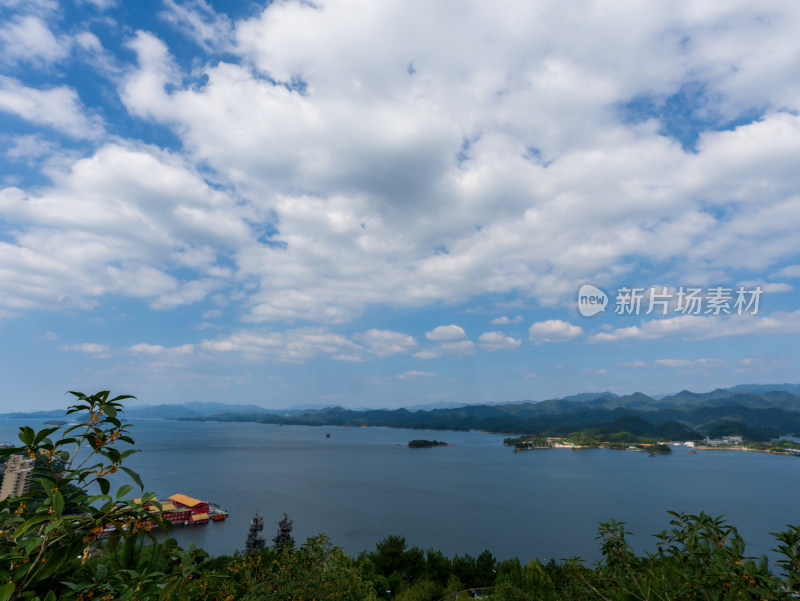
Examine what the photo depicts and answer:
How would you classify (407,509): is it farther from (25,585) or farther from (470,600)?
(25,585)

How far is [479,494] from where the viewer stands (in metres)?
68.0

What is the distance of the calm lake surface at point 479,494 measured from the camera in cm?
4644

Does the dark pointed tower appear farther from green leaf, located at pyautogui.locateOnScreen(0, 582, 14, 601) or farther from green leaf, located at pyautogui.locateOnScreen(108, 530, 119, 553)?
green leaf, located at pyautogui.locateOnScreen(0, 582, 14, 601)

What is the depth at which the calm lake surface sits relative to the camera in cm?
4644

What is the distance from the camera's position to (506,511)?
2242 inches

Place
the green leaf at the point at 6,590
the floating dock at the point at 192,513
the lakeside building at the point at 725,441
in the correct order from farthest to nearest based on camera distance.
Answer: the lakeside building at the point at 725,441, the floating dock at the point at 192,513, the green leaf at the point at 6,590

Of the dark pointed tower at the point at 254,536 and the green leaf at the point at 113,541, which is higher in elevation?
the green leaf at the point at 113,541

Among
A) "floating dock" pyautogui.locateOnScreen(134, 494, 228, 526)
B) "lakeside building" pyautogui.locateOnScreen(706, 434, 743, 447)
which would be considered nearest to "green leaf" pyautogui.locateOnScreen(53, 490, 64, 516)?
"floating dock" pyautogui.locateOnScreen(134, 494, 228, 526)

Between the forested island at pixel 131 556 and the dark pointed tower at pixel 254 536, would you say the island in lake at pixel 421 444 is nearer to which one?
the dark pointed tower at pixel 254 536

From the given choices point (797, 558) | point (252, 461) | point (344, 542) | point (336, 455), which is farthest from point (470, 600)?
point (336, 455)

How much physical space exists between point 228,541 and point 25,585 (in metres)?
53.6

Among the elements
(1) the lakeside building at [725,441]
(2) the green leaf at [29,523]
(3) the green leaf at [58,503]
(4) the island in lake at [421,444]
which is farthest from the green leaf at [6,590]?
(1) the lakeside building at [725,441]

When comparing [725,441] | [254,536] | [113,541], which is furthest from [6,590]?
[725,441]

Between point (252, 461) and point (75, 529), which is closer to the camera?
point (75, 529)
